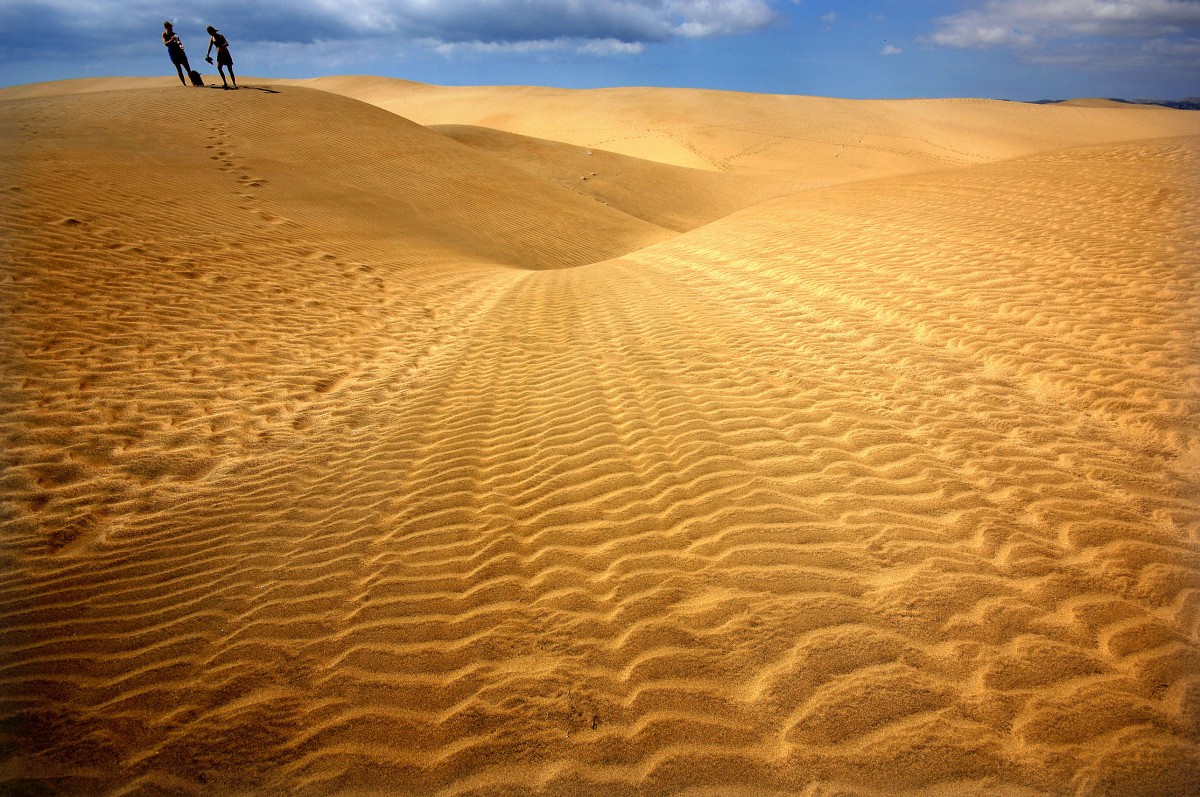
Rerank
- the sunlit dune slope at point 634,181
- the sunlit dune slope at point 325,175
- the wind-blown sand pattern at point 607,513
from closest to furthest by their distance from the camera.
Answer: the wind-blown sand pattern at point 607,513
the sunlit dune slope at point 325,175
the sunlit dune slope at point 634,181

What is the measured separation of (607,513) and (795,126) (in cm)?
5626

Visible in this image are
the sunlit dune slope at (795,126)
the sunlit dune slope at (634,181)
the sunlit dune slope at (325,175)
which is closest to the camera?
the sunlit dune slope at (325,175)

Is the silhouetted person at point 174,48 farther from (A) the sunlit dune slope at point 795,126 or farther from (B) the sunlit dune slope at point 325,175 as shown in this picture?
(A) the sunlit dune slope at point 795,126

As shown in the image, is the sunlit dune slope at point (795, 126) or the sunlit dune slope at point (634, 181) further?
the sunlit dune slope at point (795, 126)

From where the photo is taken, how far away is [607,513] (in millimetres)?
4242

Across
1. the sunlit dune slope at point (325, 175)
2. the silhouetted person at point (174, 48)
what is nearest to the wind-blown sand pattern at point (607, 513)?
the sunlit dune slope at point (325, 175)

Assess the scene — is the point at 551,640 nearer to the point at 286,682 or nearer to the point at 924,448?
the point at 286,682

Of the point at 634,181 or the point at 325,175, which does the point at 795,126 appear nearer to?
the point at 634,181

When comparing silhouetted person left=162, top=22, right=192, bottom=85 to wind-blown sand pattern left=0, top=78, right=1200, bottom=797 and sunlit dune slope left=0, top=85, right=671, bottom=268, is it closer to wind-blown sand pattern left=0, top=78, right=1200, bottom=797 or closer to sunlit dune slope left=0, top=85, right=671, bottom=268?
sunlit dune slope left=0, top=85, right=671, bottom=268

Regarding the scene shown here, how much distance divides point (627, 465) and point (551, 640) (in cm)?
195

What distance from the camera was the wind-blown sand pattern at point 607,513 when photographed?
8.45 ft

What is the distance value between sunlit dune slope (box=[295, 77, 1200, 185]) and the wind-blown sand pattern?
3040cm

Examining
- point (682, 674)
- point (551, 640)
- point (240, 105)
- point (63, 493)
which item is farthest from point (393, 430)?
point (240, 105)

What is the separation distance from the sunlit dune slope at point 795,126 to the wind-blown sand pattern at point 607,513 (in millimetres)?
30397
